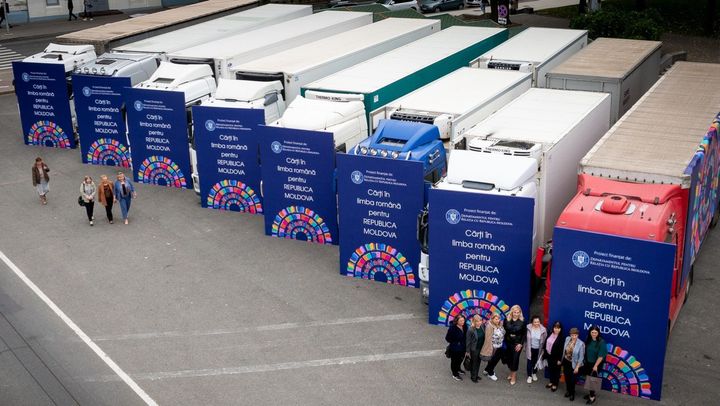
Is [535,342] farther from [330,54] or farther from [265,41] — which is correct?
[265,41]

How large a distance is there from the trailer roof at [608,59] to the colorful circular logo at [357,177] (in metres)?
6.41

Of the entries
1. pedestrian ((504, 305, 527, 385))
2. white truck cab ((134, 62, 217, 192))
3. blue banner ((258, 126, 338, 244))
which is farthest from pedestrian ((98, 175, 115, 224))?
pedestrian ((504, 305, 527, 385))

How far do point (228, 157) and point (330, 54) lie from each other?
487cm

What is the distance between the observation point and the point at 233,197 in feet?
72.8

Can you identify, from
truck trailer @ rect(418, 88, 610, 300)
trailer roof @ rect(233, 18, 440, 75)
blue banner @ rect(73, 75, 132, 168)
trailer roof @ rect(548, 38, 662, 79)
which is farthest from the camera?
blue banner @ rect(73, 75, 132, 168)

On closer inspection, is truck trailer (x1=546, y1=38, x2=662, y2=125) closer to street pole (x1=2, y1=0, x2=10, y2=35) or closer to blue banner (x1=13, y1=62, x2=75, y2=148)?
blue banner (x1=13, y1=62, x2=75, y2=148)

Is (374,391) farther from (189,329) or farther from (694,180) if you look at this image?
(694,180)

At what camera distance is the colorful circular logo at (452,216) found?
15406 millimetres

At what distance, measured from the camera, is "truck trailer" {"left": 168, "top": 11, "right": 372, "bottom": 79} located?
2431cm

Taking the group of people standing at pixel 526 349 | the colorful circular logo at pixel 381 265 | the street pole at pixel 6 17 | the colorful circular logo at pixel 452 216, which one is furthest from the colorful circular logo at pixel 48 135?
the street pole at pixel 6 17

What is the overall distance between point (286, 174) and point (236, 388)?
638 centimetres

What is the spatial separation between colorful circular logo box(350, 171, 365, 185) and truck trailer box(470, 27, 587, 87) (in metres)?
6.99

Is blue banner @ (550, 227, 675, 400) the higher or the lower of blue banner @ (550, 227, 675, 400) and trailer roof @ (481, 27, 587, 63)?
the lower

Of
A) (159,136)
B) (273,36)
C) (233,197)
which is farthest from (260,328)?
(273,36)
